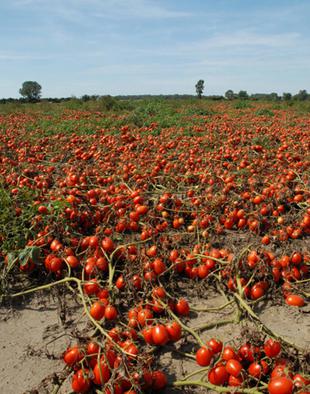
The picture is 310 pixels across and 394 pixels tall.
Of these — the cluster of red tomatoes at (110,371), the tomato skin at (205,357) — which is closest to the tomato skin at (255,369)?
the tomato skin at (205,357)

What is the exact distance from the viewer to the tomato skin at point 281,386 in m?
1.54

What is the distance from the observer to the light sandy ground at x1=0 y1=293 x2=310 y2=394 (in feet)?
6.68

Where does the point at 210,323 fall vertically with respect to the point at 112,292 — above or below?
below

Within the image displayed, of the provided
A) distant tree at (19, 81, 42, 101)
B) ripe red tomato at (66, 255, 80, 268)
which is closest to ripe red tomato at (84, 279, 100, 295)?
ripe red tomato at (66, 255, 80, 268)

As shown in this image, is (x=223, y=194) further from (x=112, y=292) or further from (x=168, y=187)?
(x=112, y=292)

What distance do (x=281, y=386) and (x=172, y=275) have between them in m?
1.24

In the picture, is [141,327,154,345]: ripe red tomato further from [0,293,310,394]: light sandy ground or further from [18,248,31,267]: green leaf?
[18,248,31,267]: green leaf

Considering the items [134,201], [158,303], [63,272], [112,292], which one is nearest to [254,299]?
[158,303]

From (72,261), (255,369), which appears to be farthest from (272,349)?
(72,261)

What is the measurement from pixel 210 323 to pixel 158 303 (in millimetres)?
379

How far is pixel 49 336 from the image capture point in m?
2.37

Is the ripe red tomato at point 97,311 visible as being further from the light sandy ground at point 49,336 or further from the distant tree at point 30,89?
the distant tree at point 30,89

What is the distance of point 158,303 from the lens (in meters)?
2.38

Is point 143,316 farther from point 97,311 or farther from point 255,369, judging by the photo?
point 255,369
